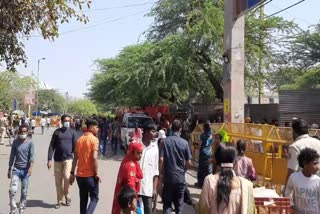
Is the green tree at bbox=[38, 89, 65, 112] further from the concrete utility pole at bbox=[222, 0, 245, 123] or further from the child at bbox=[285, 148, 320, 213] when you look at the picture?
the child at bbox=[285, 148, 320, 213]

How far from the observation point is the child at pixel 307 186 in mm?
4508

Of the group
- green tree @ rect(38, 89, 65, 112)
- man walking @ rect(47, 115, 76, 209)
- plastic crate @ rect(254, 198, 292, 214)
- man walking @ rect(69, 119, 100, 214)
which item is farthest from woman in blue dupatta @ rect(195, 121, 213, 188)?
green tree @ rect(38, 89, 65, 112)

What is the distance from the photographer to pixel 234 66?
1430 centimetres

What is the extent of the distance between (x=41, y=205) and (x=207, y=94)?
734 inches

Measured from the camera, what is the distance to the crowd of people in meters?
3.89

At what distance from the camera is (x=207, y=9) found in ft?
72.2

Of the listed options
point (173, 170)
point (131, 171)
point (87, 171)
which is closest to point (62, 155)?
point (87, 171)

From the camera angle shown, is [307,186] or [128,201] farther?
[128,201]

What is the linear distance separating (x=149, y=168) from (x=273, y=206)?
8.19 feet

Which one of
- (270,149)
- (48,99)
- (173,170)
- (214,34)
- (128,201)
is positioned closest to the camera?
(128,201)

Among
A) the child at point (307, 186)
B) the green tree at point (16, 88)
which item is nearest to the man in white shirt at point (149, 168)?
the child at point (307, 186)

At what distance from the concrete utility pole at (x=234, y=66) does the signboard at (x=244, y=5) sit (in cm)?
23

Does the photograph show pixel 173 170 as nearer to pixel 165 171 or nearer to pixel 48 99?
pixel 165 171

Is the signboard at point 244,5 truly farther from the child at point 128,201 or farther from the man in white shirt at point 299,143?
the child at point 128,201
